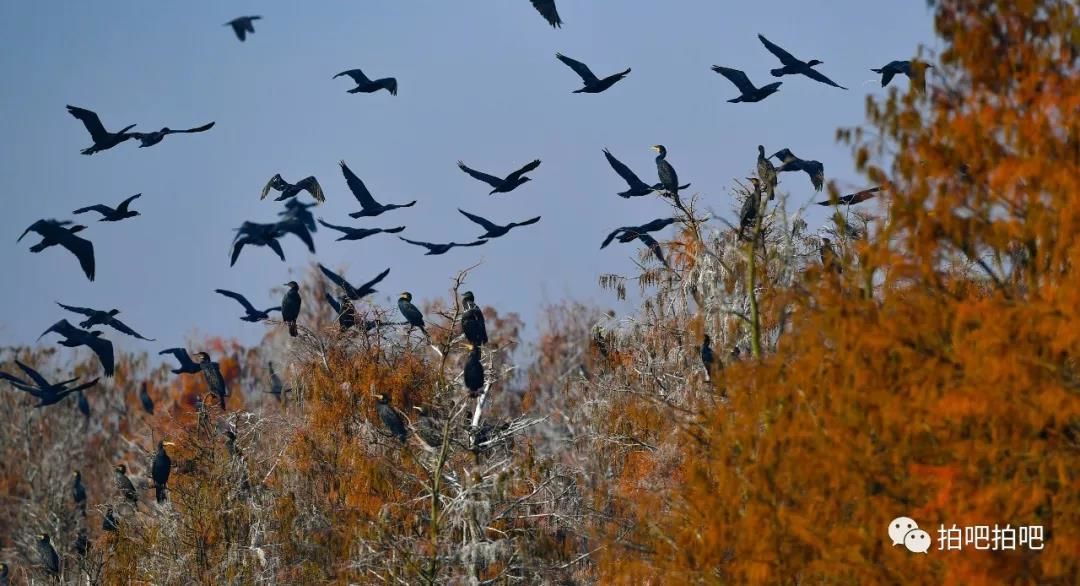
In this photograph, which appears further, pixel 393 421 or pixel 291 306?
pixel 291 306

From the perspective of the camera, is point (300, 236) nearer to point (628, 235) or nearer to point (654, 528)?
point (654, 528)

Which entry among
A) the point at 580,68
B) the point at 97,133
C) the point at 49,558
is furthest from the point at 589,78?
the point at 49,558

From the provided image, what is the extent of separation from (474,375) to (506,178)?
96.9 inches

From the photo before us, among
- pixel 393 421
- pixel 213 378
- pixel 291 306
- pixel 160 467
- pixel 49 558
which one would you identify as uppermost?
pixel 291 306

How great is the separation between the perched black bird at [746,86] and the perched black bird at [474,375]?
169 inches

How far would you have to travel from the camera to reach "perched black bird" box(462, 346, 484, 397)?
776 inches

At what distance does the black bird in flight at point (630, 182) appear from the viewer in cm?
1888

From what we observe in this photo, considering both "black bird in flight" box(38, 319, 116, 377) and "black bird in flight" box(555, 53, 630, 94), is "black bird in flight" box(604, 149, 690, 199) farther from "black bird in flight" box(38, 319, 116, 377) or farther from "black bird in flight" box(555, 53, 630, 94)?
"black bird in flight" box(38, 319, 116, 377)

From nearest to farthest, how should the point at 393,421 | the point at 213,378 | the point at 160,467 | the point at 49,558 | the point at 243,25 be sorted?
the point at 243,25
the point at 393,421
the point at 160,467
the point at 213,378
the point at 49,558

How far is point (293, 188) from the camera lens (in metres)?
20.3

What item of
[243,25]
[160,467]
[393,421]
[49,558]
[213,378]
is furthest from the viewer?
[49,558]

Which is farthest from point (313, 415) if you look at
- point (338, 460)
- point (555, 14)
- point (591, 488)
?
point (555, 14)

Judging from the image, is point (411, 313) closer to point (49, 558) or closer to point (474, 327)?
point (474, 327)

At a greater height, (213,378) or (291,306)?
(291,306)
